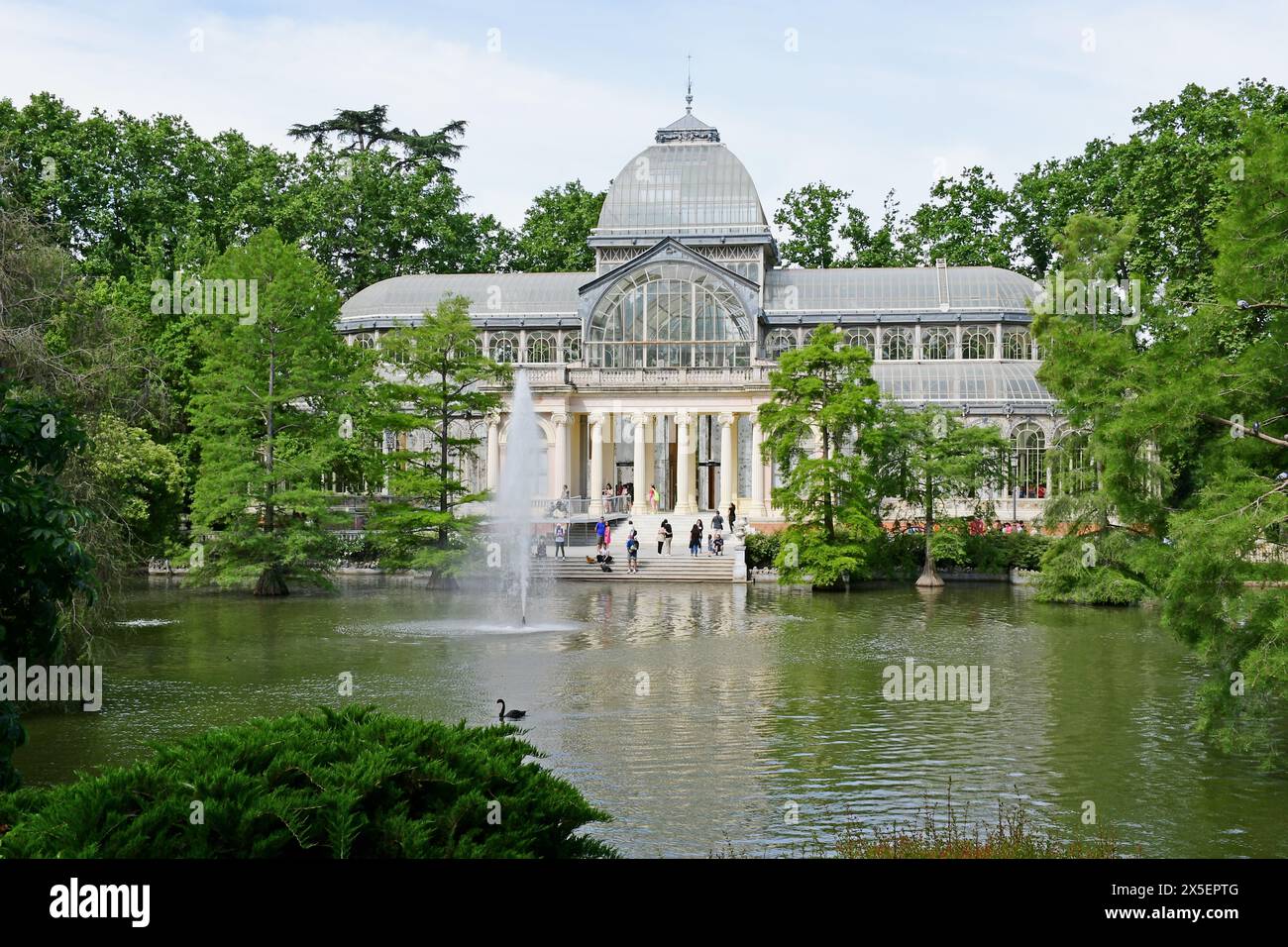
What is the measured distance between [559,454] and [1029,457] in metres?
21.8

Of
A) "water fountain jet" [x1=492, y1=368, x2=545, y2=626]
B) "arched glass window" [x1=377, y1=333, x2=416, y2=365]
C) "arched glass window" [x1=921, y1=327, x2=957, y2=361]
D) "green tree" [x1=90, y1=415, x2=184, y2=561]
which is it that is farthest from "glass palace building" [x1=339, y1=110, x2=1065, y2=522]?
"green tree" [x1=90, y1=415, x2=184, y2=561]

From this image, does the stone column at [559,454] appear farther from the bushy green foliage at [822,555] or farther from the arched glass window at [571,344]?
the bushy green foliage at [822,555]

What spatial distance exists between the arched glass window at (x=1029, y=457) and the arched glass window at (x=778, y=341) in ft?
39.2

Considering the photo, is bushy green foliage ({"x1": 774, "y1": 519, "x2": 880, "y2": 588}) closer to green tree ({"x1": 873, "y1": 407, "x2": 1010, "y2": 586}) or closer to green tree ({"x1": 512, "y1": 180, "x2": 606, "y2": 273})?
green tree ({"x1": 873, "y1": 407, "x2": 1010, "y2": 586})

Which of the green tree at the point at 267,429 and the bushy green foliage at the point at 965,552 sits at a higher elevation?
the green tree at the point at 267,429

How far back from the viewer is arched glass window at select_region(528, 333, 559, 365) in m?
64.2

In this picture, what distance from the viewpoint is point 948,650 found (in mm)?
27422

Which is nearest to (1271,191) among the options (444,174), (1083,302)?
(1083,302)

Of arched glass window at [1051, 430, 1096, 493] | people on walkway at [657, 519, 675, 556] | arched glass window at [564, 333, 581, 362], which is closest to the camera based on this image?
arched glass window at [1051, 430, 1096, 493]

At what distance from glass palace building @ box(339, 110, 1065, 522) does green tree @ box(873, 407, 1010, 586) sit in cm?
1108

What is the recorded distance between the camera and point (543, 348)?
64312 mm

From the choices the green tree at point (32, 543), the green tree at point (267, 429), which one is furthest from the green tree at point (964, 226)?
the green tree at point (32, 543)

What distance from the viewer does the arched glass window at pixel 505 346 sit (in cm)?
6469
